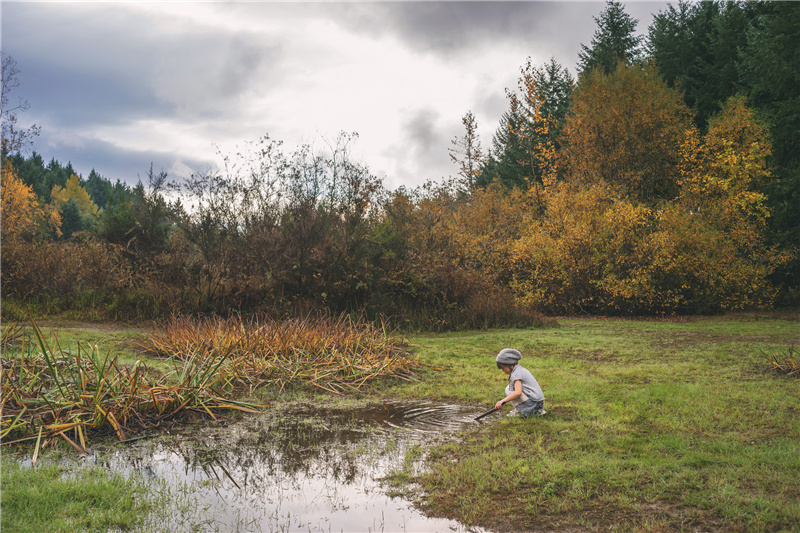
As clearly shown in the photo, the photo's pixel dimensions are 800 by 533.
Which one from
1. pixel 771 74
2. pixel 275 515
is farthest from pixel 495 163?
pixel 275 515

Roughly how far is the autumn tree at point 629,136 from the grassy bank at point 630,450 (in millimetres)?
18630

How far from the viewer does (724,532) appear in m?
3.38

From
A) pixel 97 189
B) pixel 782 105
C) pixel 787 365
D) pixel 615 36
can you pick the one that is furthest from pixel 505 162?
pixel 97 189

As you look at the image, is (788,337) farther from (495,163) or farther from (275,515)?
(495,163)

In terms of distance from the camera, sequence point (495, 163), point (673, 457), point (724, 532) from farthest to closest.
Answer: point (495, 163), point (673, 457), point (724, 532)

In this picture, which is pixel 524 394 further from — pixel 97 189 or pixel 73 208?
pixel 97 189

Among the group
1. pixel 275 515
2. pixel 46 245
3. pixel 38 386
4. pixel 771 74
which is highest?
pixel 771 74

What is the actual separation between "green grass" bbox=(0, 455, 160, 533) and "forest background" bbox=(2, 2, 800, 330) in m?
8.55

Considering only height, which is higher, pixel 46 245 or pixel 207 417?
pixel 46 245

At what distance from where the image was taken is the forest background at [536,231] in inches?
541

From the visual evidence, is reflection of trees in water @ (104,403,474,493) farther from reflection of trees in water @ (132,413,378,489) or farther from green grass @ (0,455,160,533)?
green grass @ (0,455,160,533)

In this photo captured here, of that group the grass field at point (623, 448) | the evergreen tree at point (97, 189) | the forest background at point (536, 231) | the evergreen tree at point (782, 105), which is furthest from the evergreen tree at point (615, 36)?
the evergreen tree at point (97, 189)

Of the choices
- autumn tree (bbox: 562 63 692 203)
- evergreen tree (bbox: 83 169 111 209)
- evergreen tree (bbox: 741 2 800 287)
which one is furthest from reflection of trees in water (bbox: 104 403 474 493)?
evergreen tree (bbox: 83 169 111 209)

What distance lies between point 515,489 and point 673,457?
A: 1491 mm
